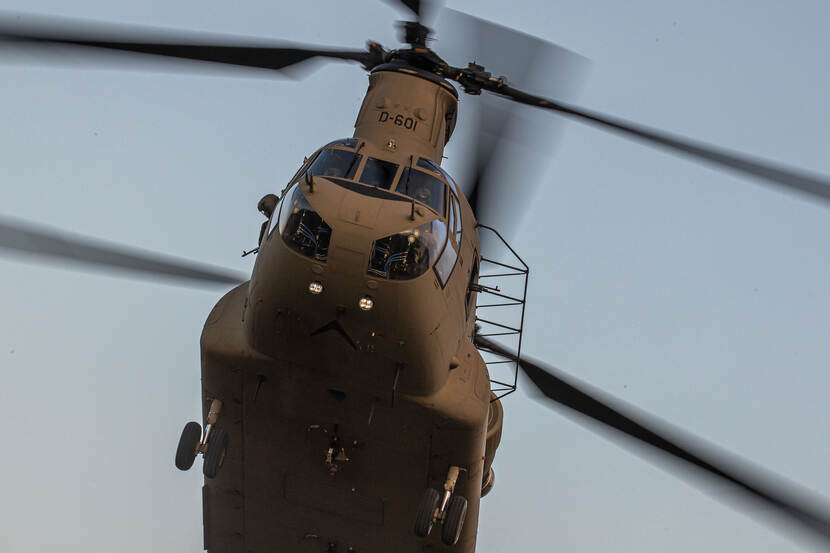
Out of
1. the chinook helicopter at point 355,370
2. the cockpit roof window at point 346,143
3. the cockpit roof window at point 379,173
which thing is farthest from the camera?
the cockpit roof window at point 346,143

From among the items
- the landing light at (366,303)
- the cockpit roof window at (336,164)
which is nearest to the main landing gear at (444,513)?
the landing light at (366,303)

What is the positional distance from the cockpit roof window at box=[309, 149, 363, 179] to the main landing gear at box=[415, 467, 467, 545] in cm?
369

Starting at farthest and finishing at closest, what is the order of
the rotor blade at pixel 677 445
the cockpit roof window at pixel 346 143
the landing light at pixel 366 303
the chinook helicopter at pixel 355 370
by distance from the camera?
the cockpit roof window at pixel 346 143
the chinook helicopter at pixel 355 370
the landing light at pixel 366 303
the rotor blade at pixel 677 445

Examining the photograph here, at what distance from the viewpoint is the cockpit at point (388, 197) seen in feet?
26.5

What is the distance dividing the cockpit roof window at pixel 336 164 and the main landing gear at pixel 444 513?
3.69m

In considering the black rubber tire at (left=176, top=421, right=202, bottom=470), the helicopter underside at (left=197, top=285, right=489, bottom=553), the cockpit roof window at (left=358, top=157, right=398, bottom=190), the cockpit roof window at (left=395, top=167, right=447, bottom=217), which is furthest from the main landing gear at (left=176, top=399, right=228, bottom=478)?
the cockpit roof window at (left=395, top=167, right=447, bottom=217)

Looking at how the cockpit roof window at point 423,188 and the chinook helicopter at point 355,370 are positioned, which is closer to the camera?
the chinook helicopter at point 355,370

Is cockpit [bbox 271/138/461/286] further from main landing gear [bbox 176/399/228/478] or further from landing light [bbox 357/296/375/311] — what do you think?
main landing gear [bbox 176/399/228/478]

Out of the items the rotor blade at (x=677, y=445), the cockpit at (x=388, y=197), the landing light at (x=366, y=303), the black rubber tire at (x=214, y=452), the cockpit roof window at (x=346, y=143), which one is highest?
the cockpit roof window at (x=346, y=143)

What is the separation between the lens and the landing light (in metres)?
7.99

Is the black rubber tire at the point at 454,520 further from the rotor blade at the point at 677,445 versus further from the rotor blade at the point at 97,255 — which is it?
the rotor blade at the point at 97,255

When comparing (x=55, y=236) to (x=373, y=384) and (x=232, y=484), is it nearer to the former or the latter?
(x=373, y=384)

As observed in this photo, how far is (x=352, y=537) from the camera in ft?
33.9

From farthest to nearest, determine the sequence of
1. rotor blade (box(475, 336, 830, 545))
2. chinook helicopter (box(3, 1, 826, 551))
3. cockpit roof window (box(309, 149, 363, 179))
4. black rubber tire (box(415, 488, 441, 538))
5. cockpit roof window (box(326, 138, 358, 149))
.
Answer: cockpit roof window (box(326, 138, 358, 149)) < cockpit roof window (box(309, 149, 363, 179)) < black rubber tire (box(415, 488, 441, 538)) < chinook helicopter (box(3, 1, 826, 551)) < rotor blade (box(475, 336, 830, 545))
